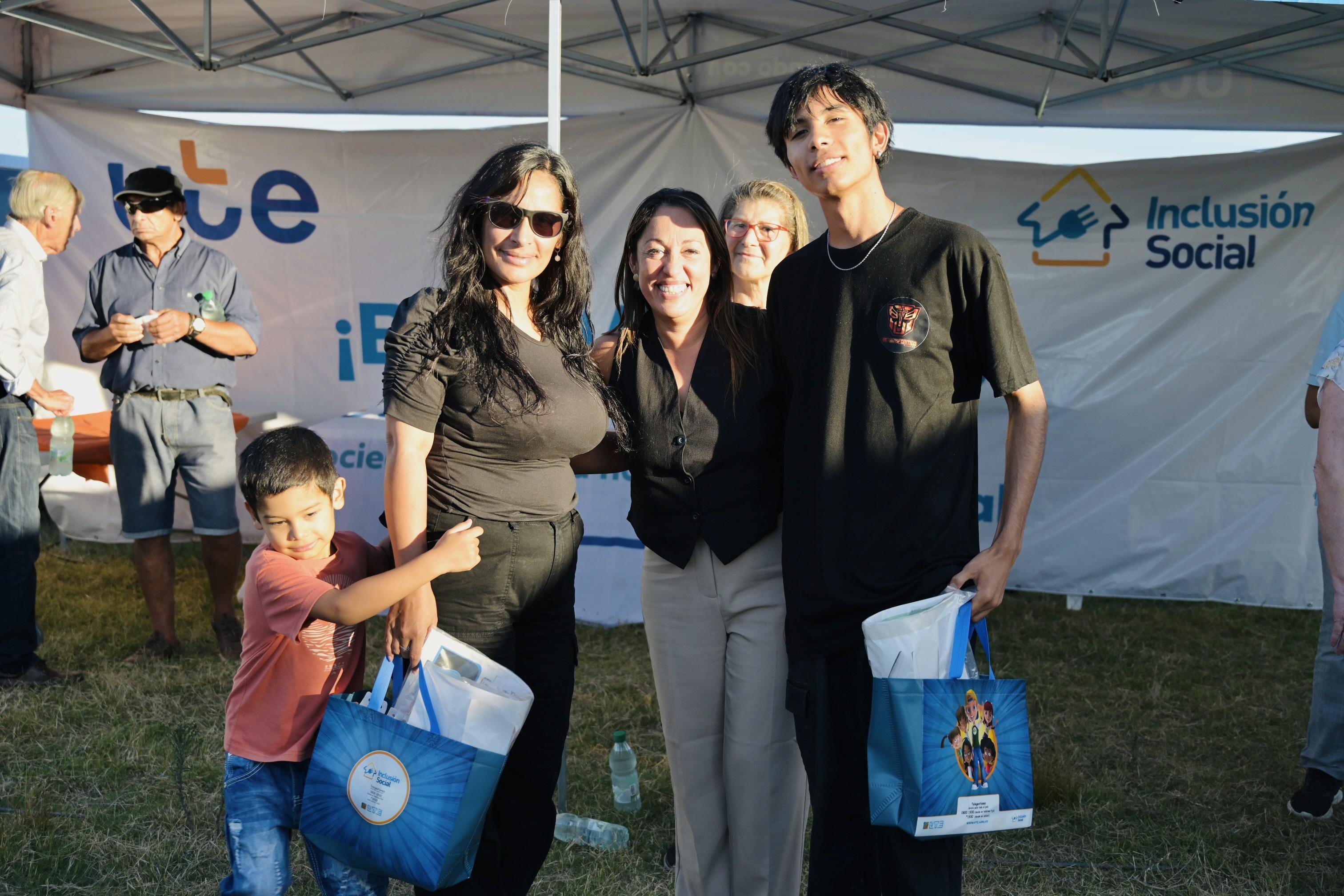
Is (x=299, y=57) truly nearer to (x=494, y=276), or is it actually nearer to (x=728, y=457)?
(x=494, y=276)

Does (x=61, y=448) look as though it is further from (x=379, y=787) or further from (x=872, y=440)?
(x=872, y=440)

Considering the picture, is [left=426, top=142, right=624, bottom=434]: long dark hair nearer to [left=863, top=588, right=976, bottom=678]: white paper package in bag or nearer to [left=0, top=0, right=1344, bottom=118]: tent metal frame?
[left=863, top=588, right=976, bottom=678]: white paper package in bag

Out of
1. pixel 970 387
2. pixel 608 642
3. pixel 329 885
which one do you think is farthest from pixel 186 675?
pixel 970 387

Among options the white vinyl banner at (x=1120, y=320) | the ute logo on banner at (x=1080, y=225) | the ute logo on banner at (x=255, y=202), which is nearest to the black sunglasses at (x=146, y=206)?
the white vinyl banner at (x=1120, y=320)

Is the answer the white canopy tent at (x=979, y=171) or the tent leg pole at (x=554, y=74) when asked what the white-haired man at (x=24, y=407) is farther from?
the tent leg pole at (x=554, y=74)

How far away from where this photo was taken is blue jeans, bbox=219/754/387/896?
191 centimetres

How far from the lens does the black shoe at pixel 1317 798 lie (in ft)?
10.1

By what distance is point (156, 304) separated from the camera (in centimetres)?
430

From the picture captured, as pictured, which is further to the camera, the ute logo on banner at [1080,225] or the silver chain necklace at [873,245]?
the ute logo on banner at [1080,225]

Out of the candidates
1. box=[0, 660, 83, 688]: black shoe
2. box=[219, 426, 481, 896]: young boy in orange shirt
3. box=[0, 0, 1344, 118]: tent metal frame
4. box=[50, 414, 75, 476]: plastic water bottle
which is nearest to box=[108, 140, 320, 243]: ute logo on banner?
box=[0, 0, 1344, 118]: tent metal frame

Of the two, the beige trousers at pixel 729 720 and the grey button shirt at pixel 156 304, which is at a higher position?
the grey button shirt at pixel 156 304

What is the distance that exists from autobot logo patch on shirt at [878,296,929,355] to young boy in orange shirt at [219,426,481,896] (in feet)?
2.70

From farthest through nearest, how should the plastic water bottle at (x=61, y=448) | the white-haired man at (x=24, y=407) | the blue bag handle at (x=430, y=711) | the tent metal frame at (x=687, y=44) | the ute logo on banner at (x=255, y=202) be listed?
1. the ute logo on banner at (x=255, y=202)
2. the tent metal frame at (x=687, y=44)
3. the plastic water bottle at (x=61, y=448)
4. the white-haired man at (x=24, y=407)
5. the blue bag handle at (x=430, y=711)

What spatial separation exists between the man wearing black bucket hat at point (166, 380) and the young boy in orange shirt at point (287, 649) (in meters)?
2.56
